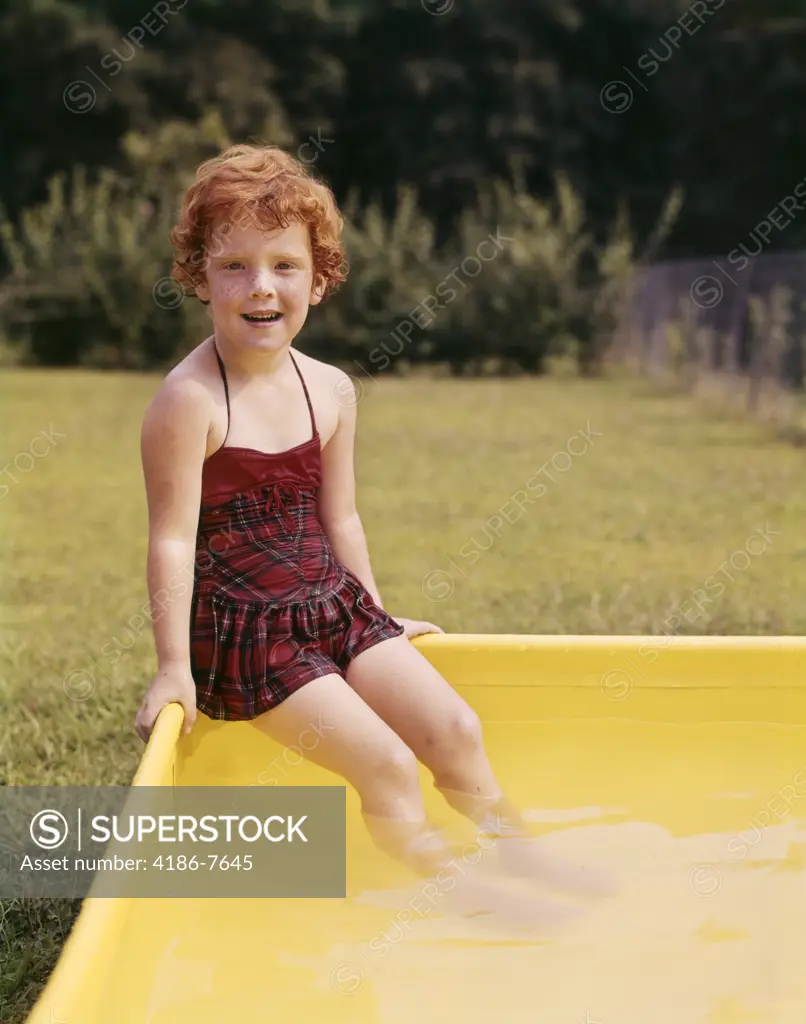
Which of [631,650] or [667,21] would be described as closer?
[631,650]

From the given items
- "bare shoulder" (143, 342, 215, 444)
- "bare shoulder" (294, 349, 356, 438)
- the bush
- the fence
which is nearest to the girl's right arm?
"bare shoulder" (143, 342, 215, 444)

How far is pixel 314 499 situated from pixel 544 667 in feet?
2.01

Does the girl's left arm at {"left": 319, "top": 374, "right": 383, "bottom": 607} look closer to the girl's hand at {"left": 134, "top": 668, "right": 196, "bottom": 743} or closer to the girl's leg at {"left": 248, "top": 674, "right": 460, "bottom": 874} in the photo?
the girl's leg at {"left": 248, "top": 674, "right": 460, "bottom": 874}

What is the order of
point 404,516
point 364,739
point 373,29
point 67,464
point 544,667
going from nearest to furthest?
point 364,739
point 544,667
point 404,516
point 67,464
point 373,29

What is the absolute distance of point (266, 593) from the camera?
92.3 inches

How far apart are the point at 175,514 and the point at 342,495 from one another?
424 millimetres

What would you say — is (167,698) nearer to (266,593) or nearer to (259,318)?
(266,593)

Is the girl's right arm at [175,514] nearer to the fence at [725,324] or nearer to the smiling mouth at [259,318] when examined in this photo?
the smiling mouth at [259,318]

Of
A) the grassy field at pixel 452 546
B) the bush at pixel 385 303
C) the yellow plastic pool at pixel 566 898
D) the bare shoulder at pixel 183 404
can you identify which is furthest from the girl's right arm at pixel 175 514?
the bush at pixel 385 303

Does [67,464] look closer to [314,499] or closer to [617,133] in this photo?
[314,499]

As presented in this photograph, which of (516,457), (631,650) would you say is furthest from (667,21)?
(631,650)

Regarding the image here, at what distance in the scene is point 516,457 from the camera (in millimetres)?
7793

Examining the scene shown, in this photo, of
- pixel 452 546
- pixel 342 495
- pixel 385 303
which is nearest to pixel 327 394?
pixel 342 495

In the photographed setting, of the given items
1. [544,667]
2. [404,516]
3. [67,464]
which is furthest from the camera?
[67,464]
